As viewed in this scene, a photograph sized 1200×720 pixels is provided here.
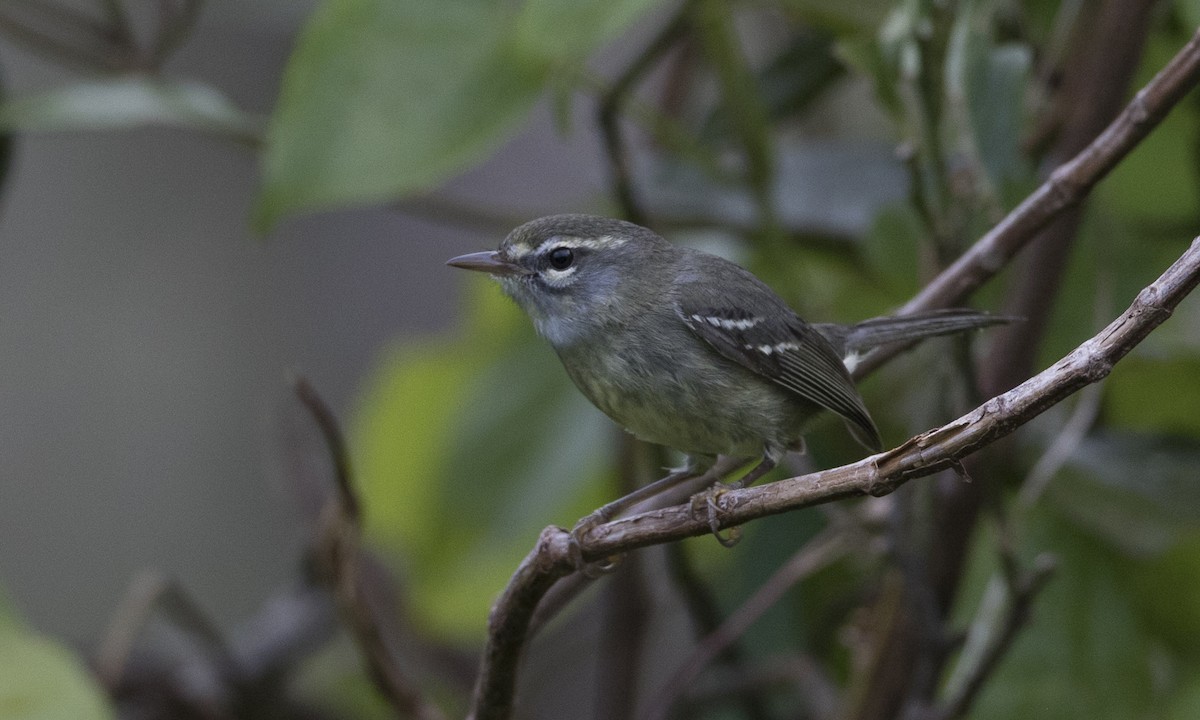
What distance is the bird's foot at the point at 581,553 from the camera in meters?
1.40

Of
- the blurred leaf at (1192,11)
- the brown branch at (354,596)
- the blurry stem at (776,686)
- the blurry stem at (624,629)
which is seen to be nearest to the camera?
the blurred leaf at (1192,11)

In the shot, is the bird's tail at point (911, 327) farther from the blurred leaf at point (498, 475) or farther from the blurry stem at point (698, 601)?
the blurred leaf at point (498, 475)

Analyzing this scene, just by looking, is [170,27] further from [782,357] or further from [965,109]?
[965,109]

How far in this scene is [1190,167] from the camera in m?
2.43

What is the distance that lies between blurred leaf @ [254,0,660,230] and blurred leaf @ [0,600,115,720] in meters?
0.78

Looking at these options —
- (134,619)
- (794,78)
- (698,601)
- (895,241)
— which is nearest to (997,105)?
(895,241)

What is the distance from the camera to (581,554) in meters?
1.40

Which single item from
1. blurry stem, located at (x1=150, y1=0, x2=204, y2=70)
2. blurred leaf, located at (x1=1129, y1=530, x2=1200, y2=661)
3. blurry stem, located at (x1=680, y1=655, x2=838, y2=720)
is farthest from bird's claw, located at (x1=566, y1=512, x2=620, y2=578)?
blurry stem, located at (x1=150, y1=0, x2=204, y2=70)

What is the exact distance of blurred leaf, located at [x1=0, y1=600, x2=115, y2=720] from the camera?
1.82 m

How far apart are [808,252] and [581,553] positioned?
161cm

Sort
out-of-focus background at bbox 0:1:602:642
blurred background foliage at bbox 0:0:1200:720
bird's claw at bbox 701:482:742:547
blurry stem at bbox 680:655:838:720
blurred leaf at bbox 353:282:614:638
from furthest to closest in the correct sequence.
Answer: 1. out-of-focus background at bbox 0:1:602:642
2. blurred leaf at bbox 353:282:614:638
3. blurry stem at bbox 680:655:838:720
4. blurred background foliage at bbox 0:0:1200:720
5. bird's claw at bbox 701:482:742:547

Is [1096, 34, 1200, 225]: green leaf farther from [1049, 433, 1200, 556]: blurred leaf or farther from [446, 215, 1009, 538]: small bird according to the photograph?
[446, 215, 1009, 538]: small bird

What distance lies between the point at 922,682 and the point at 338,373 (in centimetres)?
400

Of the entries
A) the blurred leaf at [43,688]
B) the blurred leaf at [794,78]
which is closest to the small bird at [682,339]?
the blurred leaf at [794,78]
